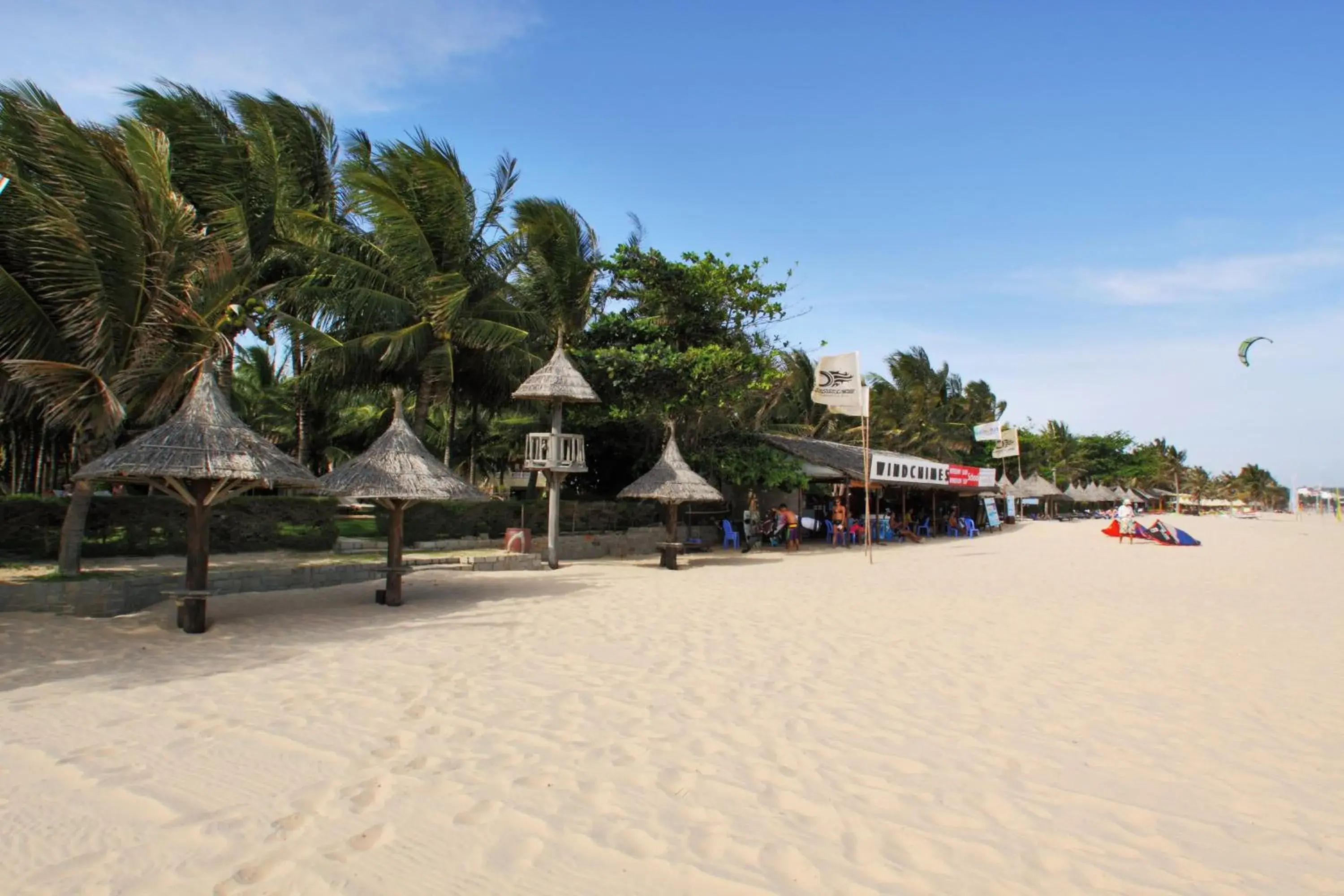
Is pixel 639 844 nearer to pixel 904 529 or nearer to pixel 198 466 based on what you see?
pixel 198 466

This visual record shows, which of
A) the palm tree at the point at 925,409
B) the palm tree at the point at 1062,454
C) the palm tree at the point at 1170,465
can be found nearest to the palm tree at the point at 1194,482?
the palm tree at the point at 1170,465

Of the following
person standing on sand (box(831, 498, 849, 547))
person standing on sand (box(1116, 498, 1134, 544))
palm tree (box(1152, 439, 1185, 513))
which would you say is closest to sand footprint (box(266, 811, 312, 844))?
person standing on sand (box(831, 498, 849, 547))

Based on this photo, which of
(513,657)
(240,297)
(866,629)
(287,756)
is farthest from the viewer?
(240,297)

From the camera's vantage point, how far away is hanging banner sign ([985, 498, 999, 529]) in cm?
3061

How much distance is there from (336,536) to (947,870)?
13.2 metres

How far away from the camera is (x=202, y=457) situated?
727cm

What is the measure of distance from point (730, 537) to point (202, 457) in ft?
41.3

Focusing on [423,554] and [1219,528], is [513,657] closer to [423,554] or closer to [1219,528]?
[423,554]

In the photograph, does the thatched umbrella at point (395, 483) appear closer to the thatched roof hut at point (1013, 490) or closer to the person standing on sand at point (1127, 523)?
the person standing on sand at point (1127, 523)

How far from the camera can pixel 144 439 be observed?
24.1 ft

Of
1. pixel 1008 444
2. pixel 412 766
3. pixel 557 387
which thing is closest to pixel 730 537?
pixel 557 387

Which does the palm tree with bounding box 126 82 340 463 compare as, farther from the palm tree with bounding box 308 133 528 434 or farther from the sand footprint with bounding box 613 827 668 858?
the sand footprint with bounding box 613 827 668 858

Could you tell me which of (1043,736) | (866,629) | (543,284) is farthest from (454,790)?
(543,284)

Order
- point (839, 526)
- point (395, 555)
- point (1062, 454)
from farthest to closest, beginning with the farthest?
point (1062, 454), point (839, 526), point (395, 555)
